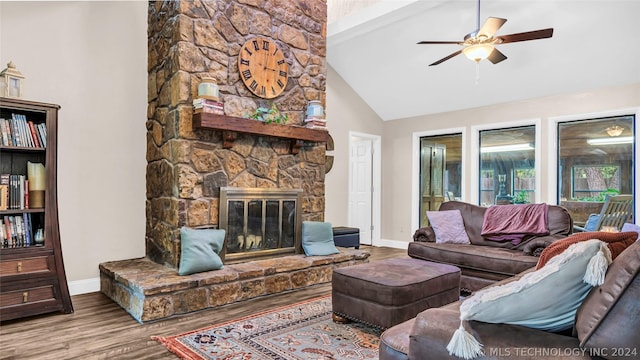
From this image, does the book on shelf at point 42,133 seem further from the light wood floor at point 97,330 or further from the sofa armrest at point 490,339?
the sofa armrest at point 490,339

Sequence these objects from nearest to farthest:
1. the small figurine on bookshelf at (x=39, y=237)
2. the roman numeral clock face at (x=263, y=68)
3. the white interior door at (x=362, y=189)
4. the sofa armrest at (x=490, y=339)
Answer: the sofa armrest at (x=490, y=339), the small figurine on bookshelf at (x=39, y=237), the roman numeral clock face at (x=263, y=68), the white interior door at (x=362, y=189)

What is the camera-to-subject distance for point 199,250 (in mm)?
3451

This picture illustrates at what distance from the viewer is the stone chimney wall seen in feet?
11.9

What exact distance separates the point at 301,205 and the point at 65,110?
2.53 meters

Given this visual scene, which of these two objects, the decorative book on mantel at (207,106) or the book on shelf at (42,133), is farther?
the decorative book on mantel at (207,106)

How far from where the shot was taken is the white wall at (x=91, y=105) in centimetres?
347

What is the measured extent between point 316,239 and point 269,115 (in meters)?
1.50

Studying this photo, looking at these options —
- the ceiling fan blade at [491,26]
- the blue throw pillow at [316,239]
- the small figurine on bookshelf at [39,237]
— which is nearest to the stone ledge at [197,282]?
the blue throw pillow at [316,239]

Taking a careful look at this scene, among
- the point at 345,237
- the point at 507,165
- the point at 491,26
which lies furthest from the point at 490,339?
the point at 507,165

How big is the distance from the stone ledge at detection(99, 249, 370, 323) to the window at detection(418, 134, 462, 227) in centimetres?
309

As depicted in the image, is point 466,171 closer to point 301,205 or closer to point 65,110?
point 301,205

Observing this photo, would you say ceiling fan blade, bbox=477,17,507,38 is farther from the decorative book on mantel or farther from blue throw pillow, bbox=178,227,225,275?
blue throw pillow, bbox=178,227,225,275

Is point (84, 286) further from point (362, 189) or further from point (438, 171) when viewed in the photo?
point (438, 171)

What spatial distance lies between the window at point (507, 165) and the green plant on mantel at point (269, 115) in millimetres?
3516
